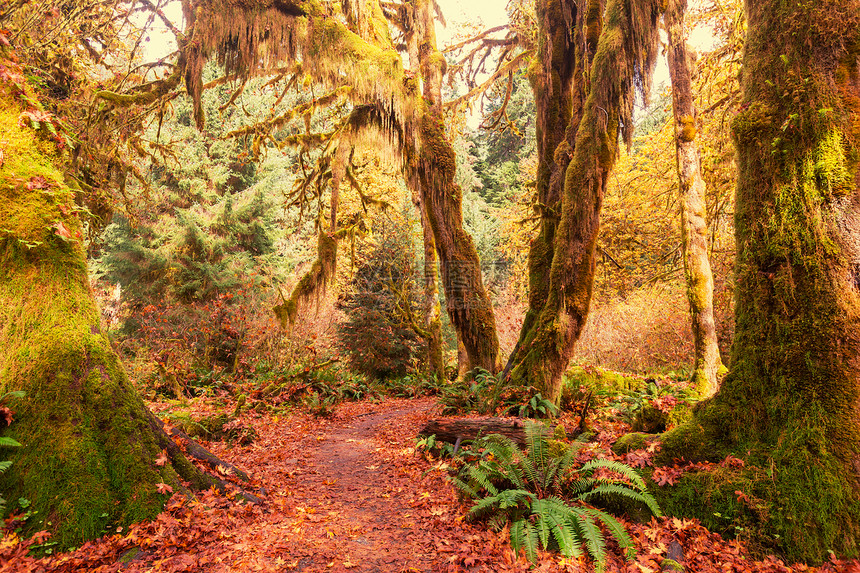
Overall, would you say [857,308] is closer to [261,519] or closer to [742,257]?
[742,257]

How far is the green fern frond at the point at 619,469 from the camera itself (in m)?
3.20

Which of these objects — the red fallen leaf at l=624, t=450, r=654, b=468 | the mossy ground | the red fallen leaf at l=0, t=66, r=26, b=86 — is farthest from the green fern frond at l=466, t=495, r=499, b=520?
the red fallen leaf at l=0, t=66, r=26, b=86

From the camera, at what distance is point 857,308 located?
277cm

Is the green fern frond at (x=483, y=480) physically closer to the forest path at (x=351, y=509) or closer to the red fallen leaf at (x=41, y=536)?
the forest path at (x=351, y=509)

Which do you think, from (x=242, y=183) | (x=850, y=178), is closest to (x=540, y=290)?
(x=850, y=178)

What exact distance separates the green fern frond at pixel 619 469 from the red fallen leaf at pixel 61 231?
453cm

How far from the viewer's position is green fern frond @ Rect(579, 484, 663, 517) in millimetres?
3127

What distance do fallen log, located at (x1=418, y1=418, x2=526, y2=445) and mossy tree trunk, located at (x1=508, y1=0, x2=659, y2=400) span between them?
1569 millimetres

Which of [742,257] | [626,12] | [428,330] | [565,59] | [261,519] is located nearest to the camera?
[742,257]

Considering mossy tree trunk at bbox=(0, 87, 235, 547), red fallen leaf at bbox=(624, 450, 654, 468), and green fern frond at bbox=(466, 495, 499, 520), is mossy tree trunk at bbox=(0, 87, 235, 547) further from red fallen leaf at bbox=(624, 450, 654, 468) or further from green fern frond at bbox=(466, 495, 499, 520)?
red fallen leaf at bbox=(624, 450, 654, 468)

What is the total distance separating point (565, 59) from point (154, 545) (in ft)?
30.3

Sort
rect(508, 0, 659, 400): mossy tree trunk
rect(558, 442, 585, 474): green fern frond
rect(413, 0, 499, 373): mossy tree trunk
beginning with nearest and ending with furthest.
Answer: rect(558, 442, 585, 474): green fern frond < rect(508, 0, 659, 400): mossy tree trunk < rect(413, 0, 499, 373): mossy tree trunk

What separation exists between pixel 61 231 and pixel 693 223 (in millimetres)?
8736

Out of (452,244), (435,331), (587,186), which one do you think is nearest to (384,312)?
(435,331)
